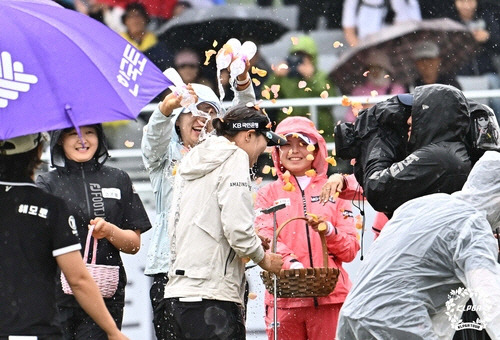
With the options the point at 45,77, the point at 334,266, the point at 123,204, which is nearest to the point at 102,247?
the point at 123,204

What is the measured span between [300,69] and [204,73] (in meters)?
0.82

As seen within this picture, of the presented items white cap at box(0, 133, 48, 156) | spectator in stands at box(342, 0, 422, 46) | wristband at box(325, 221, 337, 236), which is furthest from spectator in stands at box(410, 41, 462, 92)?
white cap at box(0, 133, 48, 156)

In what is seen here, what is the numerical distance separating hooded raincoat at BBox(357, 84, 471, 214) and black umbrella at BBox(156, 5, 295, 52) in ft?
12.1

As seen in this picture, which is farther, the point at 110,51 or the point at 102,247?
the point at 102,247

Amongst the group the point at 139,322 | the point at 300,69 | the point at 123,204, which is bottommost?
the point at 139,322

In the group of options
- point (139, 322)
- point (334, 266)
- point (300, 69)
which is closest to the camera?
point (334, 266)

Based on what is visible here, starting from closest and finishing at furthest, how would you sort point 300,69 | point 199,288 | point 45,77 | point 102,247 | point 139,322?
1. point 45,77
2. point 199,288
3. point 102,247
4. point 139,322
5. point 300,69

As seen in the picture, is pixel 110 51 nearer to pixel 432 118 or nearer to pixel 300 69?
pixel 432 118

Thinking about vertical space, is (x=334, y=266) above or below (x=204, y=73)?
below

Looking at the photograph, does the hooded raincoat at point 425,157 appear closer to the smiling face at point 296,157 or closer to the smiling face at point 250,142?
the smiling face at point 250,142

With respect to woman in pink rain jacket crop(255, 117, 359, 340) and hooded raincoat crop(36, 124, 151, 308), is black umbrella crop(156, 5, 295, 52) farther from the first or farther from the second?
hooded raincoat crop(36, 124, 151, 308)

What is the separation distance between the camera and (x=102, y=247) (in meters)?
6.73

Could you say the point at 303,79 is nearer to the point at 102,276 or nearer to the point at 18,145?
the point at 102,276

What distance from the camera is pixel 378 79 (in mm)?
→ 9773
